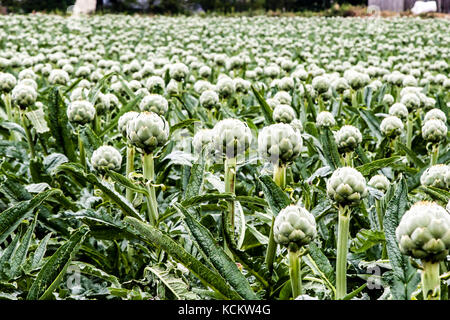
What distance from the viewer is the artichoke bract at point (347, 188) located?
997mm

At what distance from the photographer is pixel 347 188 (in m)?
0.99

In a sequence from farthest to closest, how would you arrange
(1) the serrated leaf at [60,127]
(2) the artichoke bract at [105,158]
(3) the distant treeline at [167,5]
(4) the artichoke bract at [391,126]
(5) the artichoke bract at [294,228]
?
1. (3) the distant treeline at [167,5]
2. (4) the artichoke bract at [391,126]
3. (1) the serrated leaf at [60,127]
4. (2) the artichoke bract at [105,158]
5. (5) the artichoke bract at [294,228]

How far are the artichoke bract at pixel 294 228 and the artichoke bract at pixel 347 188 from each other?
11cm

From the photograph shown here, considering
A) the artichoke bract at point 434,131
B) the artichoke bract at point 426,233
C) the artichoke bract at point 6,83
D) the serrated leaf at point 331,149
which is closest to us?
the artichoke bract at point 426,233

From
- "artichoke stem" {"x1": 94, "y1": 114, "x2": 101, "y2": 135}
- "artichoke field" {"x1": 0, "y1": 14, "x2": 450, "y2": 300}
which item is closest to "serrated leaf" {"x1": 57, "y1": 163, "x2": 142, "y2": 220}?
"artichoke field" {"x1": 0, "y1": 14, "x2": 450, "y2": 300}

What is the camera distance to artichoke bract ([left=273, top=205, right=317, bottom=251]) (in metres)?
0.90

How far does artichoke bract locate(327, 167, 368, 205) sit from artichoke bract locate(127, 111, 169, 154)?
0.41 m

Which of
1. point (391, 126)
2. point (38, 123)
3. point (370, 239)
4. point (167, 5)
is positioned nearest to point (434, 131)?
point (391, 126)

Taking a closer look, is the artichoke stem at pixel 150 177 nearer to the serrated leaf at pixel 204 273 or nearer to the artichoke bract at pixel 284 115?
the serrated leaf at pixel 204 273

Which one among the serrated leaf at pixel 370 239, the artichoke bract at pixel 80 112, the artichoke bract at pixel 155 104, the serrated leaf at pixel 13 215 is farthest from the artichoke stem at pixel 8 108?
the serrated leaf at pixel 370 239
